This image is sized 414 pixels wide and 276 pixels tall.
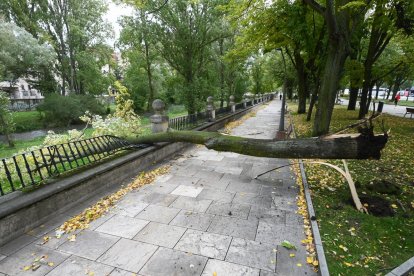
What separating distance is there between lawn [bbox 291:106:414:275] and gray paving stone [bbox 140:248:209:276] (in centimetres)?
188

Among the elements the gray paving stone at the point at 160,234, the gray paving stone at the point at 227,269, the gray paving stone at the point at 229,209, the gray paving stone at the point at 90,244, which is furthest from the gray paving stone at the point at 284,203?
the gray paving stone at the point at 90,244

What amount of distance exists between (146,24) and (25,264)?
11.8m

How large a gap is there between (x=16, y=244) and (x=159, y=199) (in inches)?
102

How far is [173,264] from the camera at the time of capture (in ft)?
11.0

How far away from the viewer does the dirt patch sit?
4.59 m

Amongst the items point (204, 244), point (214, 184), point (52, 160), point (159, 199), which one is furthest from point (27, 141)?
point (204, 244)

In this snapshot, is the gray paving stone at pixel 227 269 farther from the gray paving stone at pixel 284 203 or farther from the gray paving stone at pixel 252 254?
the gray paving stone at pixel 284 203

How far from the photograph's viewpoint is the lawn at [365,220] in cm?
336

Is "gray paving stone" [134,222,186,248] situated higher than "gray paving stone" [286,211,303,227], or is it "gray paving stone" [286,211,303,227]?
"gray paving stone" [286,211,303,227]

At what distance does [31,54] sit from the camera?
1908cm

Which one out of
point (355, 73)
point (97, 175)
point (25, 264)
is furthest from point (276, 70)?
point (25, 264)

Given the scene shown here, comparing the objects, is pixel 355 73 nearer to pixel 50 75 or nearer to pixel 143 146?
pixel 143 146

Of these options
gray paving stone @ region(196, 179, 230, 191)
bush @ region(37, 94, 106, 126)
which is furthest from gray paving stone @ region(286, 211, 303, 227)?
bush @ region(37, 94, 106, 126)

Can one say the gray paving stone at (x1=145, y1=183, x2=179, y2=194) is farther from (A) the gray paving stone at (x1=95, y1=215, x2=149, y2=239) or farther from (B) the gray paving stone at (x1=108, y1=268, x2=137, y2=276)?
(B) the gray paving stone at (x1=108, y1=268, x2=137, y2=276)
